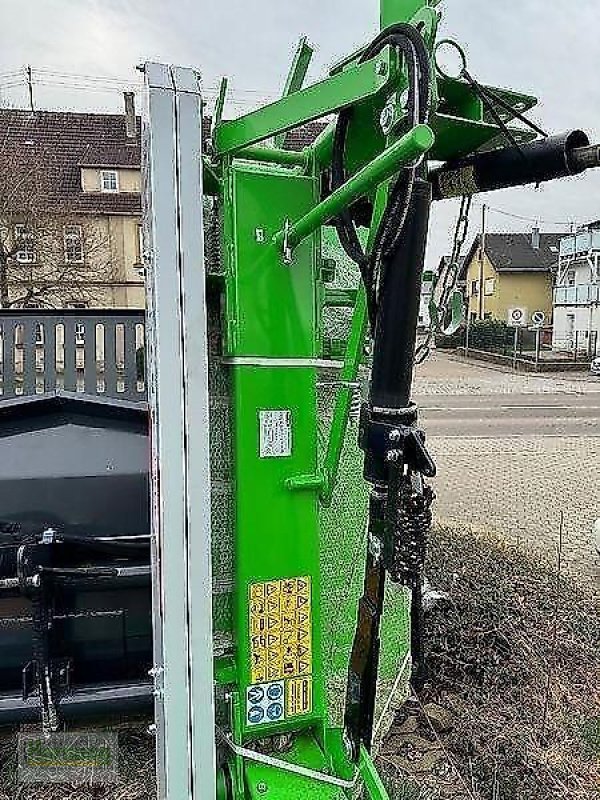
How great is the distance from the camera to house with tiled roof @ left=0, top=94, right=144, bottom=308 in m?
18.6

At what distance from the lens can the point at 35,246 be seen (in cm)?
1897

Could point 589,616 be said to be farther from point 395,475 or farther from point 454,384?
point 454,384

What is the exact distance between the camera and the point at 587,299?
34625mm

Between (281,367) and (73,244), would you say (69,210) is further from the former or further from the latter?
(281,367)

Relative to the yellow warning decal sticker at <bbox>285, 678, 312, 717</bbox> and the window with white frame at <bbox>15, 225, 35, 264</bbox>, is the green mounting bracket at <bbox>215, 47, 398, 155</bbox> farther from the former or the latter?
the window with white frame at <bbox>15, 225, 35, 264</bbox>

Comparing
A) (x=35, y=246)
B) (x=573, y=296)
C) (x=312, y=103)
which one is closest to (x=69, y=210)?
(x=35, y=246)

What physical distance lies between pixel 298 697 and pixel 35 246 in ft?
60.4

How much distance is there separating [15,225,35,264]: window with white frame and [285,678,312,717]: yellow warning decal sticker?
1821 centimetres

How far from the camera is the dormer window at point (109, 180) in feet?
87.7

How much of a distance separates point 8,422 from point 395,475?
1484mm

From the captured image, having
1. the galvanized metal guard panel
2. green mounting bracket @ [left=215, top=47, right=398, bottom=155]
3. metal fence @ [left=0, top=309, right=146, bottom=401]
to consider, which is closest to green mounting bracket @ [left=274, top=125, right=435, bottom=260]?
green mounting bracket @ [left=215, top=47, right=398, bottom=155]

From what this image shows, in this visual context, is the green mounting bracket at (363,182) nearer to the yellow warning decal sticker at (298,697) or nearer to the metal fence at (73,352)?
the yellow warning decal sticker at (298,697)

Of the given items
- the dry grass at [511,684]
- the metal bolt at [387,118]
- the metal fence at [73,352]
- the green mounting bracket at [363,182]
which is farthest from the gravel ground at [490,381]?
the metal bolt at [387,118]

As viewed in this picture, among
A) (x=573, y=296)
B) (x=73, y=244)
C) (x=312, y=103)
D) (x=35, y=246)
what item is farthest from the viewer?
(x=573, y=296)
